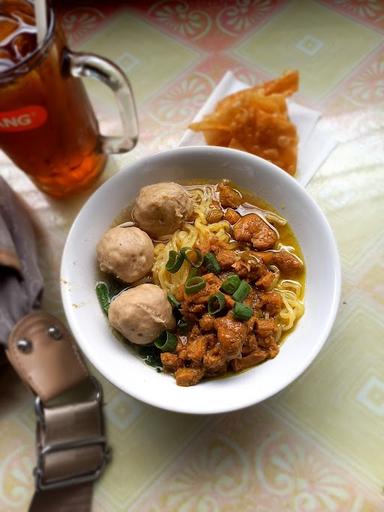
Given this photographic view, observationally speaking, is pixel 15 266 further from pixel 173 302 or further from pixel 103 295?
pixel 173 302

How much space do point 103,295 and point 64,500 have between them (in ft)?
1.88

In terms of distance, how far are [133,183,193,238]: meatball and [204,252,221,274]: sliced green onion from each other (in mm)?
144

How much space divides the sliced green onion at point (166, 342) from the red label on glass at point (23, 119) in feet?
2.14

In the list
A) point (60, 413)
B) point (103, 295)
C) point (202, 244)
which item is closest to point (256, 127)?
point (202, 244)

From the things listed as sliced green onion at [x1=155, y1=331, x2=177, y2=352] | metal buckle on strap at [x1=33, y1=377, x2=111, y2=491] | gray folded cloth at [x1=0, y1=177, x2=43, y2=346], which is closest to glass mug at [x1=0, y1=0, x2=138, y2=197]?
gray folded cloth at [x1=0, y1=177, x2=43, y2=346]

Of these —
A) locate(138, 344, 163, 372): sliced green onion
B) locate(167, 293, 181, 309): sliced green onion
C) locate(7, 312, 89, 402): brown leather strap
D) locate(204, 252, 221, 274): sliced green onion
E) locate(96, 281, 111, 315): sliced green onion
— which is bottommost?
locate(7, 312, 89, 402): brown leather strap

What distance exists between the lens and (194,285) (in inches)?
56.4

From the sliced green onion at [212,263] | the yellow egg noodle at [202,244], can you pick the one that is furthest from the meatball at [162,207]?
the sliced green onion at [212,263]

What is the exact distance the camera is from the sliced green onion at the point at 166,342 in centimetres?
144

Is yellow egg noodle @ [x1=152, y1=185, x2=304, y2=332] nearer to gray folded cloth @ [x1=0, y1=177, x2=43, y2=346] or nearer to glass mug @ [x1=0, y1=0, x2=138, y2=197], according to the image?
glass mug @ [x1=0, y1=0, x2=138, y2=197]

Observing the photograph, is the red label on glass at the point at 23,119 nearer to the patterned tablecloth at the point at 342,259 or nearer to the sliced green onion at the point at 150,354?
the patterned tablecloth at the point at 342,259

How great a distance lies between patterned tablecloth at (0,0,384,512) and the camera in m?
1.55

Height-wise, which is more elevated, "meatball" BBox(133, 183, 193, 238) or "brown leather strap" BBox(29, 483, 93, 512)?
"meatball" BBox(133, 183, 193, 238)

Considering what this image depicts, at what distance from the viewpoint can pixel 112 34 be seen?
213 centimetres
